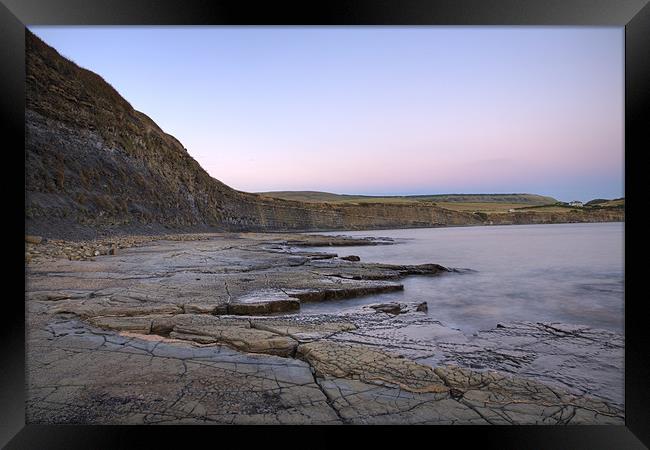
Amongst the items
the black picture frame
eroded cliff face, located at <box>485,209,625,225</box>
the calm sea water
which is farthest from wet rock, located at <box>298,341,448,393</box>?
eroded cliff face, located at <box>485,209,625,225</box>

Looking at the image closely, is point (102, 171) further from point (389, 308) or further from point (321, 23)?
point (321, 23)

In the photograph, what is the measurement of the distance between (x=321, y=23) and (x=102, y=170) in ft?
86.3

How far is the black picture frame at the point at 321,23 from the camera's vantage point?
7.69 ft

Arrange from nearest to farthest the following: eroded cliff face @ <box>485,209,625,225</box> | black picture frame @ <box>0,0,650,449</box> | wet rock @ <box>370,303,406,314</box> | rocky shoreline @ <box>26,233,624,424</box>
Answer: black picture frame @ <box>0,0,650,449</box>
rocky shoreline @ <box>26,233,624,424</box>
wet rock @ <box>370,303,406,314</box>
eroded cliff face @ <box>485,209,625,225</box>

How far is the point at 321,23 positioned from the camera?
8.45ft

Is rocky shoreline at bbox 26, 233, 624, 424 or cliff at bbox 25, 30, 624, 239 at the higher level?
cliff at bbox 25, 30, 624, 239

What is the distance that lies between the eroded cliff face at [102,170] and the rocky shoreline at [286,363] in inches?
358

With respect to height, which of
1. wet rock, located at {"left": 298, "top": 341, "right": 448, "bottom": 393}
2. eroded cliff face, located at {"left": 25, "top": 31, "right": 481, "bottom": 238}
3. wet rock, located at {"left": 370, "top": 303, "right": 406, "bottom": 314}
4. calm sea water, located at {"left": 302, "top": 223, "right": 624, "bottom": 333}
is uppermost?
eroded cliff face, located at {"left": 25, "top": 31, "right": 481, "bottom": 238}

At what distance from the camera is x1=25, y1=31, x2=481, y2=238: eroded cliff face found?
1909cm

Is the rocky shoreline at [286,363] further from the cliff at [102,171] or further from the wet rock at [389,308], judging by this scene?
the cliff at [102,171]

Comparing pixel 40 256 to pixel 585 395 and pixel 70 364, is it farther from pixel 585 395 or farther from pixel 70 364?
pixel 585 395

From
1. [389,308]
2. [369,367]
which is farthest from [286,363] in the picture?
[389,308]

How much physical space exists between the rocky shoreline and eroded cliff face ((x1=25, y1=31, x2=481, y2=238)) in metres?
9.09

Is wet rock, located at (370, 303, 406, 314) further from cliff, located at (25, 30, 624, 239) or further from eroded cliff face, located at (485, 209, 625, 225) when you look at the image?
eroded cliff face, located at (485, 209, 625, 225)
